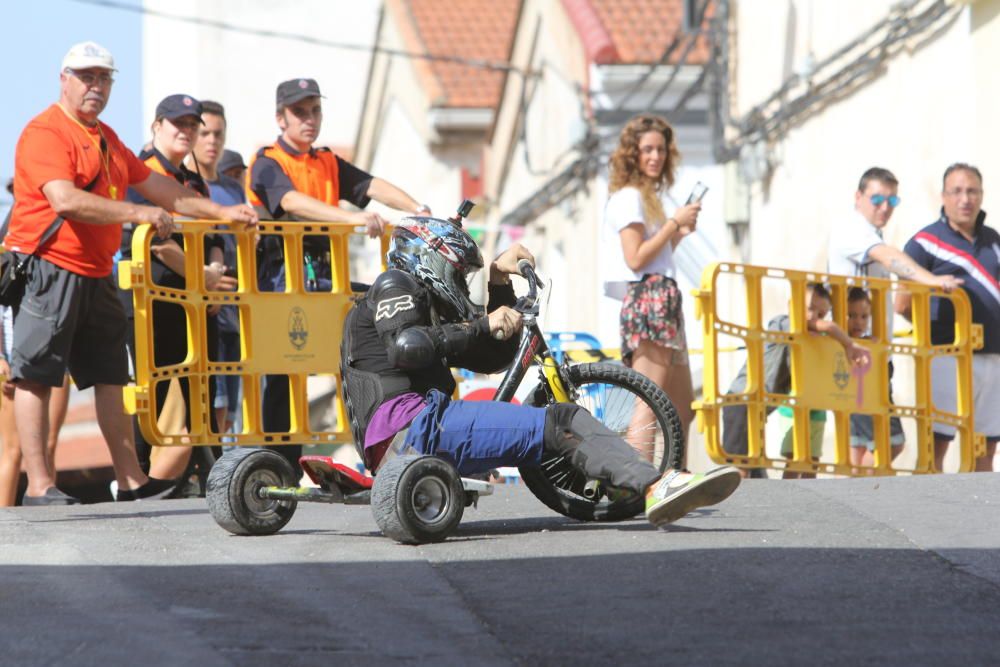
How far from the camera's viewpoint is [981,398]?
11.7 m

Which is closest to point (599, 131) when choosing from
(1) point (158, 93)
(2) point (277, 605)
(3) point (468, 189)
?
(3) point (468, 189)

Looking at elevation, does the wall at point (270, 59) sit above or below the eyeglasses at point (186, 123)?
above

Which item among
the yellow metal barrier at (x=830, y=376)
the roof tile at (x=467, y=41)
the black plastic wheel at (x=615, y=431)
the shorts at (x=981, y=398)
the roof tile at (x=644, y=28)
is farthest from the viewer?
the roof tile at (x=467, y=41)

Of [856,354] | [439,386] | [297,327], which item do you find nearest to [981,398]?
[856,354]

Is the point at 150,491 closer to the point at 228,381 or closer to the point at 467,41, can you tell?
the point at 228,381

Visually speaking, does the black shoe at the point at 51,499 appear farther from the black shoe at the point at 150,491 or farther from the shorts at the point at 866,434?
the shorts at the point at 866,434

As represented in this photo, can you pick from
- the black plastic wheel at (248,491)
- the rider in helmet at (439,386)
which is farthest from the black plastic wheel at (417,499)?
the black plastic wheel at (248,491)

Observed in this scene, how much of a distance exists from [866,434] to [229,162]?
4149mm

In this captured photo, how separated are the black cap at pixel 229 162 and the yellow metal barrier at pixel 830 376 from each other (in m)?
2.94

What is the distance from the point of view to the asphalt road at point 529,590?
17.3 feet

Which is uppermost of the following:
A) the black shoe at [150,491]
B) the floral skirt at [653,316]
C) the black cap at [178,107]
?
the black cap at [178,107]

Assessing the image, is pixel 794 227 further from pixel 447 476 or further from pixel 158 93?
pixel 158 93

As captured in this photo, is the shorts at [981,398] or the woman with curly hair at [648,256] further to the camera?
the shorts at [981,398]

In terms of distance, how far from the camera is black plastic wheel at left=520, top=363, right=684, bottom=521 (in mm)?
8156
